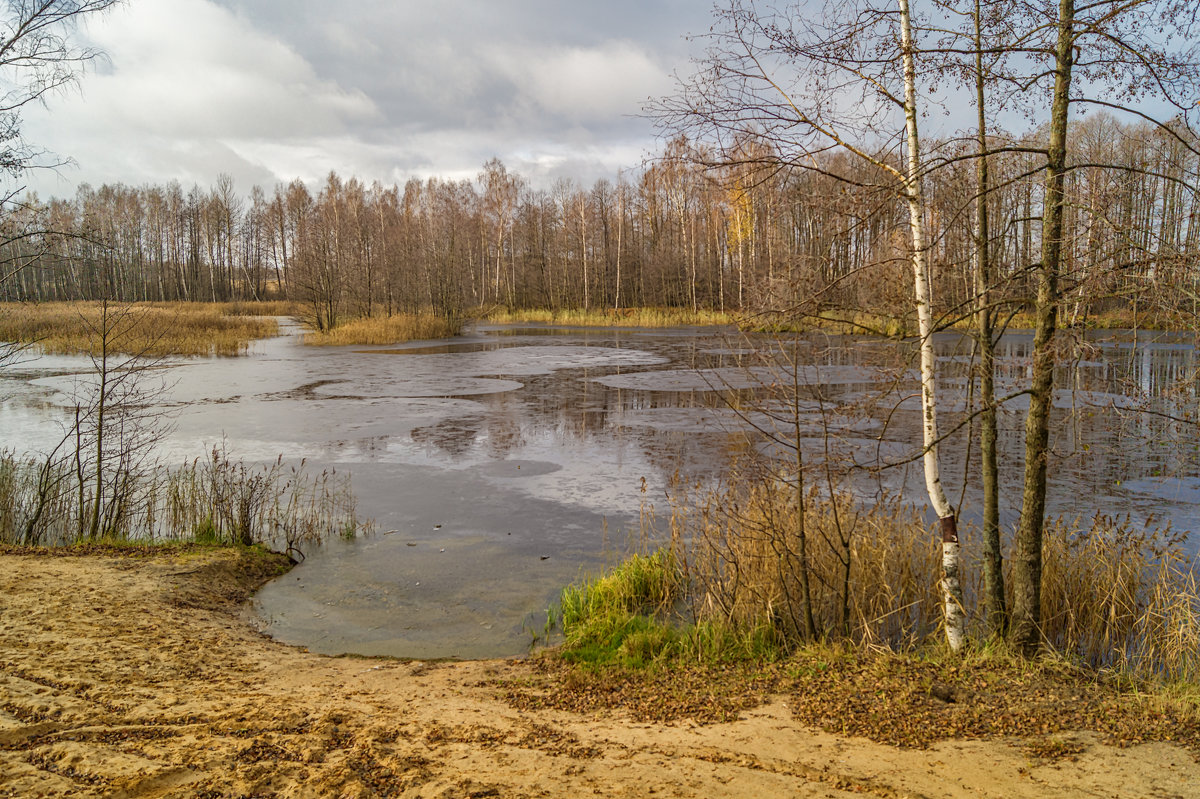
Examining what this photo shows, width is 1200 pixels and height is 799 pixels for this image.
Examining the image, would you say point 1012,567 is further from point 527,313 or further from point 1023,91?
point 527,313

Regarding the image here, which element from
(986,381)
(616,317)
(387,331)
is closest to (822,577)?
(986,381)

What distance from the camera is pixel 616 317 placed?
1869 inches

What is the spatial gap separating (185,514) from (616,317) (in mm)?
39902

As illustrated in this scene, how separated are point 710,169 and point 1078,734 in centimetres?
396

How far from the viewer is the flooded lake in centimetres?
571

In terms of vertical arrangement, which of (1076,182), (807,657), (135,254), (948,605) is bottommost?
(807,657)

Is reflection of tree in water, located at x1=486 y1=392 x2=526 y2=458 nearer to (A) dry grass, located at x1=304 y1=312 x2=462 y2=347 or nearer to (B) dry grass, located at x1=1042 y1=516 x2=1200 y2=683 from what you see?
(B) dry grass, located at x1=1042 y1=516 x2=1200 y2=683

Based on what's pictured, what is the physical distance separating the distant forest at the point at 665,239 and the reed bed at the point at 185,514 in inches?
95.5

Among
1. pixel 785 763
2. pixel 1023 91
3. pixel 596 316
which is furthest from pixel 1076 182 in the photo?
pixel 596 316

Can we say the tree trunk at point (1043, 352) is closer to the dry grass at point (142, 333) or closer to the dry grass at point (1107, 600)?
the dry grass at point (1107, 600)

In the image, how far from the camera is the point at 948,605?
4.74 meters

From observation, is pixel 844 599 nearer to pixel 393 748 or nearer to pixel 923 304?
pixel 923 304

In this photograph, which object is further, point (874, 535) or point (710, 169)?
point (874, 535)

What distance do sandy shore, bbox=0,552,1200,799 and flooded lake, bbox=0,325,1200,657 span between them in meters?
1.31
